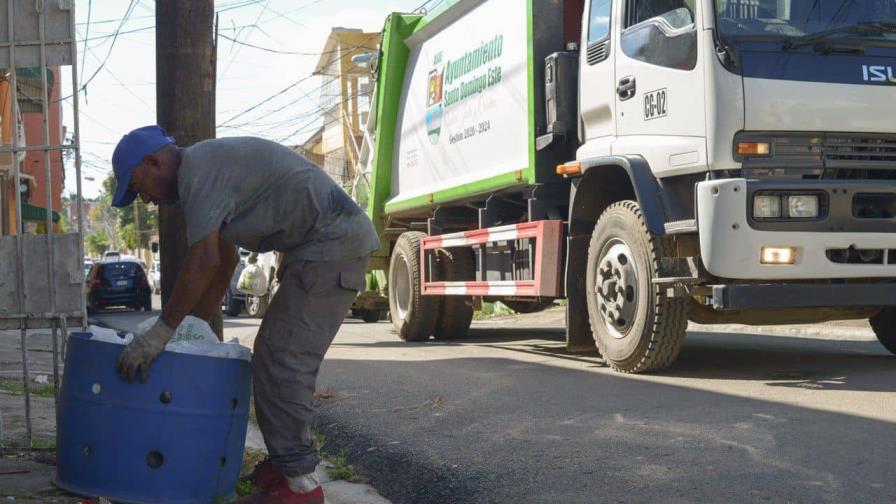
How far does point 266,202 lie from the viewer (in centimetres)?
394

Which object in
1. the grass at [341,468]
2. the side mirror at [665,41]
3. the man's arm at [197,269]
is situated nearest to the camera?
the man's arm at [197,269]

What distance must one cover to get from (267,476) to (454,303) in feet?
24.5

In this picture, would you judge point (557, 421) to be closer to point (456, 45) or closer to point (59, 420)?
point (59, 420)

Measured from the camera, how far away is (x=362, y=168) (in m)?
13.6

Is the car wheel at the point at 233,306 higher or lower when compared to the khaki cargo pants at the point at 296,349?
lower

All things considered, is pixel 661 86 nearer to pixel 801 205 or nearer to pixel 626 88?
pixel 626 88

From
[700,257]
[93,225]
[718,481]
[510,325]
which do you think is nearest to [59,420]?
[718,481]

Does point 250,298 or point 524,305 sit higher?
point 524,305

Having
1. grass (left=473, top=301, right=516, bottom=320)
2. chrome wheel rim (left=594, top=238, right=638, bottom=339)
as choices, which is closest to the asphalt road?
chrome wheel rim (left=594, top=238, right=638, bottom=339)

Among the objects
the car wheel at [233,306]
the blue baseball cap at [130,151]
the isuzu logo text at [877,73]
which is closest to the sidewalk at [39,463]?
the blue baseball cap at [130,151]

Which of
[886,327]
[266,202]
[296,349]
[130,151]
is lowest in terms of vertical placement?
[886,327]

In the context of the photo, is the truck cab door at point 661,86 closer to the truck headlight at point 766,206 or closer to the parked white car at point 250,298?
the truck headlight at point 766,206

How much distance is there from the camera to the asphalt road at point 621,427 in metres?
4.17

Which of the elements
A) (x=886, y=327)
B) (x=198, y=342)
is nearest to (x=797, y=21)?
(x=886, y=327)
